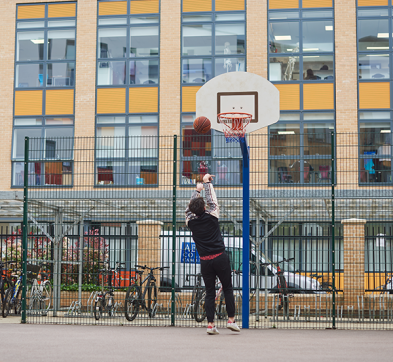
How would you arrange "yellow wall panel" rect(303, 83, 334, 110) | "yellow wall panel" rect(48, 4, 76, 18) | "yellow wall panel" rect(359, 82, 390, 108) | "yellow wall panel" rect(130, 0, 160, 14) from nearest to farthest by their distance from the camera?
"yellow wall panel" rect(359, 82, 390, 108), "yellow wall panel" rect(303, 83, 334, 110), "yellow wall panel" rect(130, 0, 160, 14), "yellow wall panel" rect(48, 4, 76, 18)

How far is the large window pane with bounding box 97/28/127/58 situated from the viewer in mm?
23547

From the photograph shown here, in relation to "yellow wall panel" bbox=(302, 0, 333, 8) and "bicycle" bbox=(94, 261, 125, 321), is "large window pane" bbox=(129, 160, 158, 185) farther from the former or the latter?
"yellow wall panel" bbox=(302, 0, 333, 8)

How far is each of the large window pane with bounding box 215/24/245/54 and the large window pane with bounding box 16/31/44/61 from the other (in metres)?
6.95

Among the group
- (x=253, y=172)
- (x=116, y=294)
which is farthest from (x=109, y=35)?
(x=253, y=172)

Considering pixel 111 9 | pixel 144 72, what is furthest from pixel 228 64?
pixel 111 9

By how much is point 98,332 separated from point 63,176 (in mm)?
3672

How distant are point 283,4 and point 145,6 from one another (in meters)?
5.21

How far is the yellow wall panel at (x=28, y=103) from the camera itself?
23453 mm

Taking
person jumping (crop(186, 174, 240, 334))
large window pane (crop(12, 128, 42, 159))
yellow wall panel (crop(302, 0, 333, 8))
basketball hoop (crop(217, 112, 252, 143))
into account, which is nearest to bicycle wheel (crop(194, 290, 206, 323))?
person jumping (crop(186, 174, 240, 334))

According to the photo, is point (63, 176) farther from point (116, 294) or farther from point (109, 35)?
point (109, 35)

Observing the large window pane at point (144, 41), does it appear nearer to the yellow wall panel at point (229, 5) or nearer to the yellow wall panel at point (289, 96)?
the yellow wall panel at point (229, 5)

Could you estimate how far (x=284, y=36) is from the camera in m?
22.8

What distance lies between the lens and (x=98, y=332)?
348 inches

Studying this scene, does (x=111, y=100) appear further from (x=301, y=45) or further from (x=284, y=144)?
(x=284, y=144)
